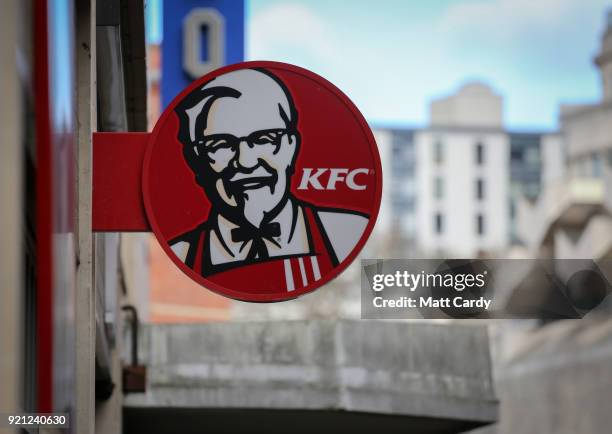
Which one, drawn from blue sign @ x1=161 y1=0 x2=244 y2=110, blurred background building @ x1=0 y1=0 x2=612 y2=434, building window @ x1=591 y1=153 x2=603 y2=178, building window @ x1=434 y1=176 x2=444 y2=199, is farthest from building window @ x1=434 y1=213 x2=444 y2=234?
blue sign @ x1=161 y1=0 x2=244 y2=110

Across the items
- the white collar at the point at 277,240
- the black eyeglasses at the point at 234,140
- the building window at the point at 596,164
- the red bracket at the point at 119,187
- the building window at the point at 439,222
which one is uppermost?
the building window at the point at 596,164

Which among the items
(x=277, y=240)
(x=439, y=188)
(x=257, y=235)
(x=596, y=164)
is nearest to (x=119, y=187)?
(x=257, y=235)

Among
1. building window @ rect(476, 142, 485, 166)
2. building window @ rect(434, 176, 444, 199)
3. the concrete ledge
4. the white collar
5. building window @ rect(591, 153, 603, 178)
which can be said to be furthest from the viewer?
building window @ rect(476, 142, 485, 166)

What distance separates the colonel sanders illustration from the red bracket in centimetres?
24

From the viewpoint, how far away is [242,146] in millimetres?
7930

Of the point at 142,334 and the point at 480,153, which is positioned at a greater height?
the point at 480,153

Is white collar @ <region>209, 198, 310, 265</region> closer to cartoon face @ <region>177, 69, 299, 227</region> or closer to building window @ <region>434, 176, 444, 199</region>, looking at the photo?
cartoon face @ <region>177, 69, 299, 227</region>

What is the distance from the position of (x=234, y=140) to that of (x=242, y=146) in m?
0.05

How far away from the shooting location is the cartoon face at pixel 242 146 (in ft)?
25.7

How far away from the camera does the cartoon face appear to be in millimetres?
7848

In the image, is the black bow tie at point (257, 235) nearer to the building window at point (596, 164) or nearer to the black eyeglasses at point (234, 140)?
the black eyeglasses at point (234, 140)

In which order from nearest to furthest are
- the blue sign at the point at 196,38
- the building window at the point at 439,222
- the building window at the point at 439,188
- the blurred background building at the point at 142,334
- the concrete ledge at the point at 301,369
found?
the blurred background building at the point at 142,334, the concrete ledge at the point at 301,369, the blue sign at the point at 196,38, the building window at the point at 439,222, the building window at the point at 439,188

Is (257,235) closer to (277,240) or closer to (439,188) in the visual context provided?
(277,240)

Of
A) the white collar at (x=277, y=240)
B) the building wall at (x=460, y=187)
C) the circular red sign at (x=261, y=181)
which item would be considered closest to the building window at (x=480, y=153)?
the building wall at (x=460, y=187)
